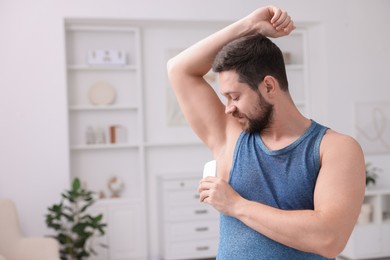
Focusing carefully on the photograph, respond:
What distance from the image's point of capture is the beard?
4.50 ft

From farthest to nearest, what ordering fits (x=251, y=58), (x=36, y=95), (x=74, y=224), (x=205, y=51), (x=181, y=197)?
(x=181, y=197)
(x=36, y=95)
(x=74, y=224)
(x=205, y=51)
(x=251, y=58)

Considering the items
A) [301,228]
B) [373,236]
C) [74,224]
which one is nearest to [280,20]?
[301,228]

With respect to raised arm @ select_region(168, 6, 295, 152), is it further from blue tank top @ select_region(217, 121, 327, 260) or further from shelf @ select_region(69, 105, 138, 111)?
shelf @ select_region(69, 105, 138, 111)

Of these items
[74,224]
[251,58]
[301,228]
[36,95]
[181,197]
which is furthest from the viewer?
[181,197]

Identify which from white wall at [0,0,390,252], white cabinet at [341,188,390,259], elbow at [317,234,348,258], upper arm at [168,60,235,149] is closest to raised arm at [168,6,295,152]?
upper arm at [168,60,235,149]

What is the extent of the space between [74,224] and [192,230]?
4.01 feet

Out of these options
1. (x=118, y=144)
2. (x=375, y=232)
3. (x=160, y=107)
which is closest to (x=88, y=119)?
(x=118, y=144)

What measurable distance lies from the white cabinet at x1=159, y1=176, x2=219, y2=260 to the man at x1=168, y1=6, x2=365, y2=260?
13.6ft

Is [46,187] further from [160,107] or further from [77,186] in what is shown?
[160,107]

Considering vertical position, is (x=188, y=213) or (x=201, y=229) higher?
(x=188, y=213)

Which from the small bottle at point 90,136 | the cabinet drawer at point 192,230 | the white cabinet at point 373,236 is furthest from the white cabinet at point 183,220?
the white cabinet at point 373,236

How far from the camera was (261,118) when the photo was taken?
4.55 feet

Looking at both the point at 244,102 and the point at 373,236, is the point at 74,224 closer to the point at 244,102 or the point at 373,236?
the point at 373,236

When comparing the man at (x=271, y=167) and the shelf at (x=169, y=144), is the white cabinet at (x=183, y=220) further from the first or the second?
the man at (x=271, y=167)
